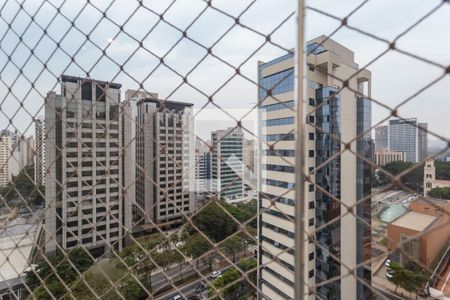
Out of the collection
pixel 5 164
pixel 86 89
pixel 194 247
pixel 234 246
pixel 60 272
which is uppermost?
pixel 86 89

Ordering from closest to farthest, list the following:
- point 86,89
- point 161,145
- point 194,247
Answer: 1. point 161,145
2. point 86,89
3. point 194,247

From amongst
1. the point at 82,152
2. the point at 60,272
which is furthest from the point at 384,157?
the point at 60,272

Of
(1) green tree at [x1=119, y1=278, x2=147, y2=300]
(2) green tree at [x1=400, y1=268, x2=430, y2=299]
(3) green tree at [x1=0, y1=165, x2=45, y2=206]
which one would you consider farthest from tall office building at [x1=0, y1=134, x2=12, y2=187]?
(2) green tree at [x1=400, y1=268, x2=430, y2=299]

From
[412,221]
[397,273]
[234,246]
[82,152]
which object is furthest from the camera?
[234,246]

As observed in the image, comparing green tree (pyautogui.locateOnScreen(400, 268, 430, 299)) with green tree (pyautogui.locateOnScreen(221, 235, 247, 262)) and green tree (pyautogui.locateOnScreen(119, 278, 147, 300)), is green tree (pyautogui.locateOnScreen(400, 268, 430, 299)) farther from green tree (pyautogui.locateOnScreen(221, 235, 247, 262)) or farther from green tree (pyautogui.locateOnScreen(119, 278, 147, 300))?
green tree (pyautogui.locateOnScreen(119, 278, 147, 300))

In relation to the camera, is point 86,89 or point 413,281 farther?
point 413,281

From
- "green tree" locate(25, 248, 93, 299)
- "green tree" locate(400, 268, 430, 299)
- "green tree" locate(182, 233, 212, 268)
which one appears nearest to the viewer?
"green tree" locate(25, 248, 93, 299)

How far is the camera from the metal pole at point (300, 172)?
13.1 inches

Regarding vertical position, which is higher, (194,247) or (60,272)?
(60,272)

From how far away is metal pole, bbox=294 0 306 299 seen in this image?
1.09ft

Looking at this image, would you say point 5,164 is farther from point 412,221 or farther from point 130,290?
point 412,221

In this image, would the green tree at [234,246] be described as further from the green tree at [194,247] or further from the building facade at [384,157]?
the building facade at [384,157]

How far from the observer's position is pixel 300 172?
1.11 ft

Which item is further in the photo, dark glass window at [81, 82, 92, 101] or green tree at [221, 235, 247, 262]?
green tree at [221, 235, 247, 262]
